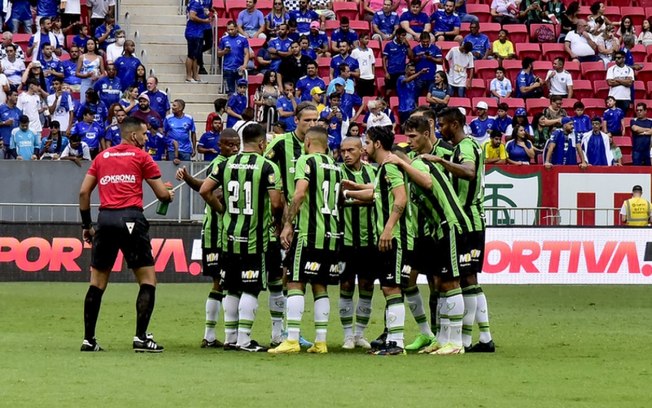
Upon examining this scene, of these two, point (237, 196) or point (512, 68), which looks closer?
point (237, 196)

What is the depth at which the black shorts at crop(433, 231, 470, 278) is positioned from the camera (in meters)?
12.6

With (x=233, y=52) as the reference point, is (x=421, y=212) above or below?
below

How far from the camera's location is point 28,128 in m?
25.6

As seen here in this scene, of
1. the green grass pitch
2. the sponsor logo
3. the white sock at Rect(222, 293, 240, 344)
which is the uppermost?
the sponsor logo

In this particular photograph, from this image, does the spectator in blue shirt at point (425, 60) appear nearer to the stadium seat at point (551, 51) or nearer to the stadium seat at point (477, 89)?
the stadium seat at point (477, 89)

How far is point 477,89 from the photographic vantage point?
3019cm

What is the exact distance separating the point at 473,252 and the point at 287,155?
228 cm

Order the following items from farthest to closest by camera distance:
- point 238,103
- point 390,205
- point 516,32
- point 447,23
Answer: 1. point 516,32
2. point 447,23
3. point 238,103
4. point 390,205

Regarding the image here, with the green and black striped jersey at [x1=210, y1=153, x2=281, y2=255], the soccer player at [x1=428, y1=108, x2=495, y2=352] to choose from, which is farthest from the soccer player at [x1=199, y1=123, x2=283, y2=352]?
the soccer player at [x1=428, y1=108, x2=495, y2=352]

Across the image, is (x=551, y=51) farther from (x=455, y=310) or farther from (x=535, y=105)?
(x=455, y=310)

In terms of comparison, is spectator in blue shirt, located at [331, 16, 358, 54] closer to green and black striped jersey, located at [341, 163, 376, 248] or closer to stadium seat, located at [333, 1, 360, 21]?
stadium seat, located at [333, 1, 360, 21]

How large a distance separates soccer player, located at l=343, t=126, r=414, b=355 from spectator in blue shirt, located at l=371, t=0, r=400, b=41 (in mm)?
18428

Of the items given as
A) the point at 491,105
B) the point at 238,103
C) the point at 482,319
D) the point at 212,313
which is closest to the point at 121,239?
the point at 212,313

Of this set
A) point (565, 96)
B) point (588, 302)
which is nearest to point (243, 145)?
point (588, 302)
